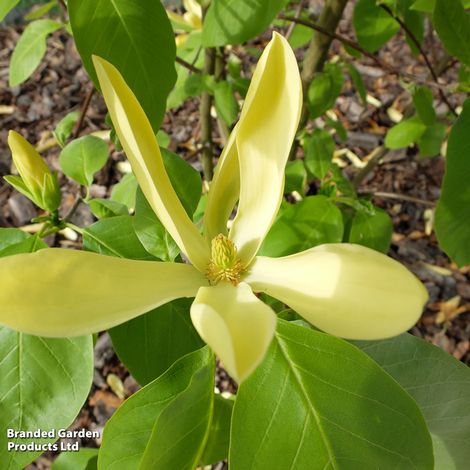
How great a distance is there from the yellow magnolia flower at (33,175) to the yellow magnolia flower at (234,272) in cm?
28

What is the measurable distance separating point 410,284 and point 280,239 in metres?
0.50

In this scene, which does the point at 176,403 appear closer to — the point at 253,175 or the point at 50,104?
the point at 253,175

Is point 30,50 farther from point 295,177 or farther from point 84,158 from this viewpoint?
point 295,177

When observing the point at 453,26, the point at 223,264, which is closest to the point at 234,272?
the point at 223,264

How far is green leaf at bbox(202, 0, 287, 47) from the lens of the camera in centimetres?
95

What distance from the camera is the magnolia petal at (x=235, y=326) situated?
50 centimetres

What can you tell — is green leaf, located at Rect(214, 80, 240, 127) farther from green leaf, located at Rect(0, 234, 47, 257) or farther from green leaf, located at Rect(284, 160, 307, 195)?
green leaf, located at Rect(0, 234, 47, 257)

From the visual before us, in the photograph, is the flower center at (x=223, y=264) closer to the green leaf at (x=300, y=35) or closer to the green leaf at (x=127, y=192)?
the green leaf at (x=127, y=192)

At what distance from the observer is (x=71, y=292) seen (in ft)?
1.97

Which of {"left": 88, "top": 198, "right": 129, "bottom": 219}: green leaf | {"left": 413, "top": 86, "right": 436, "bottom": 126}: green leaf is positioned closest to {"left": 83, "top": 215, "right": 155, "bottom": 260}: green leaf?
{"left": 88, "top": 198, "right": 129, "bottom": 219}: green leaf

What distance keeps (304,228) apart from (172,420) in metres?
0.51

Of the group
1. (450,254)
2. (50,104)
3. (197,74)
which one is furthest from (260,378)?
(50,104)

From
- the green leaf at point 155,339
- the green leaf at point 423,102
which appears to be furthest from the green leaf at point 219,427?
the green leaf at point 423,102

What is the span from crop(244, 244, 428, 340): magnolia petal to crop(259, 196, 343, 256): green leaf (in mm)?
360
